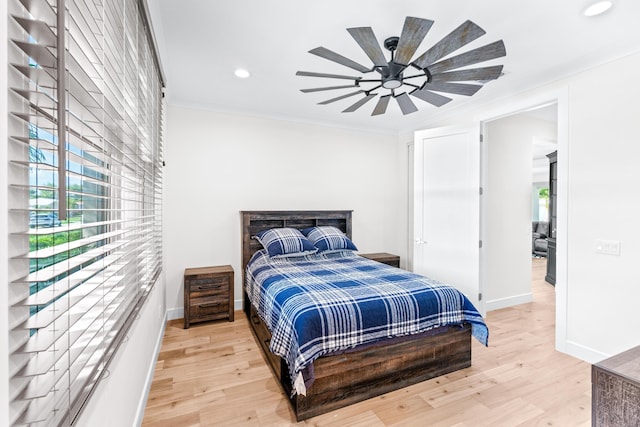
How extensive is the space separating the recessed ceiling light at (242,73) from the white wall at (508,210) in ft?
9.56

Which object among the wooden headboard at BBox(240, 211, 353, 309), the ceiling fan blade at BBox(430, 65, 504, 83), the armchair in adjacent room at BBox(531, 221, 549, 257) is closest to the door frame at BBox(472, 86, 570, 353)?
the ceiling fan blade at BBox(430, 65, 504, 83)

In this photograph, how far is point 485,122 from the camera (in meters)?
3.57

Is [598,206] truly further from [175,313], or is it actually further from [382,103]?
[175,313]

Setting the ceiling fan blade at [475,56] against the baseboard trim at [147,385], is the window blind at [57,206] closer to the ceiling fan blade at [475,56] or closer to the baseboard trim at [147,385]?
the baseboard trim at [147,385]

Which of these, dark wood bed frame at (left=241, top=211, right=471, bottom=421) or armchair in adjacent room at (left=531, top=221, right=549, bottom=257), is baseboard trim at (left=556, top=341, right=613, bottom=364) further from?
armchair in adjacent room at (left=531, top=221, right=549, bottom=257)

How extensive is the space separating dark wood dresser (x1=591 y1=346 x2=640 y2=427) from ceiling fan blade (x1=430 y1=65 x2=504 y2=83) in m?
1.65

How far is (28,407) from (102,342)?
0.49m

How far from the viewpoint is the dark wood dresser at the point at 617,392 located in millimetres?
1113

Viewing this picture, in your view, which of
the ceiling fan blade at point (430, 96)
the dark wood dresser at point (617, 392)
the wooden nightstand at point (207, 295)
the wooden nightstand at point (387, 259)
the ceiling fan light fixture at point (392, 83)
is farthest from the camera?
the wooden nightstand at point (387, 259)

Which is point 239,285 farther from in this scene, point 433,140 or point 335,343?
point 433,140

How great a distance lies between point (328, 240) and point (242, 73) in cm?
206

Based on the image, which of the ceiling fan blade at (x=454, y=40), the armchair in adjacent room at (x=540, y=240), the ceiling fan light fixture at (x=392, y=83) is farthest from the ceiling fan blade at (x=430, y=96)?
the armchair in adjacent room at (x=540, y=240)

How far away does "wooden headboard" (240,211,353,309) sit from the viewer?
3.82m

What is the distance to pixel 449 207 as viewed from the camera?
12.1 ft
